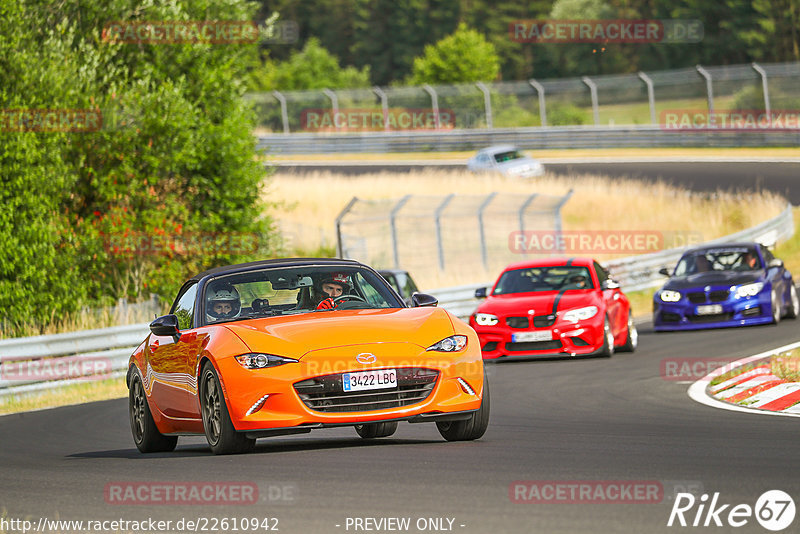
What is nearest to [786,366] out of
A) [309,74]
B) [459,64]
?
[459,64]

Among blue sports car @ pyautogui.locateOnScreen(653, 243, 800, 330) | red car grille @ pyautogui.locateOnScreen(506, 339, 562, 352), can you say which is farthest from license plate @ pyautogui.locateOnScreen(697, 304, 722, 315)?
red car grille @ pyautogui.locateOnScreen(506, 339, 562, 352)

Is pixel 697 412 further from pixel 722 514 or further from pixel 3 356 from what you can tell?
pixel 3 356

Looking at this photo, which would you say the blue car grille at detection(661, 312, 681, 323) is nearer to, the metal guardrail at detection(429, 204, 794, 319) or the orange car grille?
the metal guardrail at detection(429, 204, 794, 319)

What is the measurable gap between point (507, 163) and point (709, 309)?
27.3 meters

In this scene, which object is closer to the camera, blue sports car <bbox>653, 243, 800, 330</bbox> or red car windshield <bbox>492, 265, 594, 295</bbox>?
red car windshield <bbox>492, 265, 594, 295</bbox>

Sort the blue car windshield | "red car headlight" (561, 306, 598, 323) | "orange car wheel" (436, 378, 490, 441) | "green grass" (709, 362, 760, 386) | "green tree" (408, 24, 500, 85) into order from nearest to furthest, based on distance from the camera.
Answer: "orange car wheel" (436, 378, 490, 441) → "green grass" (709, 362, 760, 386) → "red car headlight" (561, 306, 598, 323) → the blue car windshield → "green tree" (408, 24, 500, 85)

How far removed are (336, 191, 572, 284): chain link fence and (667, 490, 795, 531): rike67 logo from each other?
2291 cm

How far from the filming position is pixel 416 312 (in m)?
9.93

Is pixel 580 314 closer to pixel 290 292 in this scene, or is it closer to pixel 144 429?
pixel 144 429

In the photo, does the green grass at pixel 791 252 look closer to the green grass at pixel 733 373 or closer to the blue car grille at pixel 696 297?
the blue car grille at pixel 696 297

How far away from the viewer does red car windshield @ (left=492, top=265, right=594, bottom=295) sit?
19.4 metres

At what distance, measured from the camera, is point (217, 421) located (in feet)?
31.4

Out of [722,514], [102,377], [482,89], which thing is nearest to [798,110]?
[482,89]

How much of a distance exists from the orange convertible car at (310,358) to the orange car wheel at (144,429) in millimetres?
444
